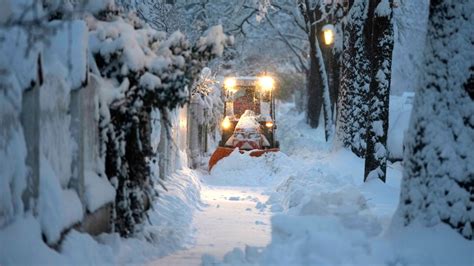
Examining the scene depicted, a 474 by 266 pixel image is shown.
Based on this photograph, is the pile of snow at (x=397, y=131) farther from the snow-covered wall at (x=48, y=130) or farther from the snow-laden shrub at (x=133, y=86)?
the snow-covered wall at (x=48, y=130)

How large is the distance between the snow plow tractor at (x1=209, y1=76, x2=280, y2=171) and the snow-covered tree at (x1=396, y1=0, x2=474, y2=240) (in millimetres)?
11732

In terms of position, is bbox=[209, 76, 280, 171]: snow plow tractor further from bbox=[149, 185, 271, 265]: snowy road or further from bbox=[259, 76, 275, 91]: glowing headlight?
bbox=[149, 185, 271, 265]: snowy road

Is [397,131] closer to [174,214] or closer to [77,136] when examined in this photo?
[174,214]

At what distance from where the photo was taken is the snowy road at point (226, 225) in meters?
7.98

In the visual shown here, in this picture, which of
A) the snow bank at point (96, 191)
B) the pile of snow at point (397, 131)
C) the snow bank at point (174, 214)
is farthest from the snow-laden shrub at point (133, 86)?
the pile of snow at point (397, 131)

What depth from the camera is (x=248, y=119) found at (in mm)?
20672

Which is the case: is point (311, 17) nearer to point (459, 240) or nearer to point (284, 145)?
point (284, 145)

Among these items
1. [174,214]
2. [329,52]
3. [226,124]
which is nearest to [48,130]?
[174,214]

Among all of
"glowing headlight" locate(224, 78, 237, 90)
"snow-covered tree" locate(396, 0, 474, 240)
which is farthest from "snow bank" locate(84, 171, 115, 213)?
"glowing headlight" locate(224, 78, 237, 90)

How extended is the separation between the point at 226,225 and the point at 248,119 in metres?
10.4

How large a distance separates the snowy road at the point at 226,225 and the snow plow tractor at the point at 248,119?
12.5ft

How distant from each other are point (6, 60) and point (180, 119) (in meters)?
11.1

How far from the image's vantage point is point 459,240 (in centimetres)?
671

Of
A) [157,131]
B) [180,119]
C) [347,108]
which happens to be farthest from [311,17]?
[157,131]
